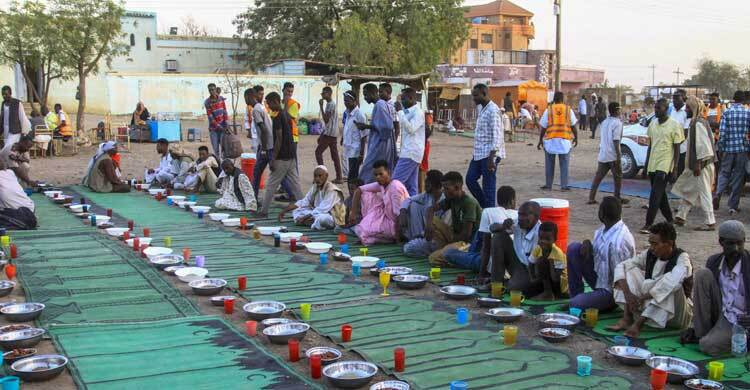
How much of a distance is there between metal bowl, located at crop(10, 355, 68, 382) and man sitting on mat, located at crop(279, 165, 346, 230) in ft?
16.6

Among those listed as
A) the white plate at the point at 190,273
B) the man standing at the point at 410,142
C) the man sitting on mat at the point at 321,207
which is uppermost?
the man standing at the point at 410,142

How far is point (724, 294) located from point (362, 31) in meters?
27.6

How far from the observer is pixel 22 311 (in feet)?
17.4

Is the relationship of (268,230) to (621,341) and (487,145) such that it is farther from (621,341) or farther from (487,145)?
(621,341)

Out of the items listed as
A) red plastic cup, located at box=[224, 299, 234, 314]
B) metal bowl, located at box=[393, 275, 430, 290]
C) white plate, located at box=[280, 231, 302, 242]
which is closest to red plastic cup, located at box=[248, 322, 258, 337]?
red plastic cup, located at box=[224, 299, 234, 314]

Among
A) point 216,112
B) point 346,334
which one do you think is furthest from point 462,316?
point 216,112

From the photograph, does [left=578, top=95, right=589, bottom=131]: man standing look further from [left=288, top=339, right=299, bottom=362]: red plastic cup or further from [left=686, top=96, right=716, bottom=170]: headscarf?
[left=288, top=339, right=299, bottom=362]: red plastic cup

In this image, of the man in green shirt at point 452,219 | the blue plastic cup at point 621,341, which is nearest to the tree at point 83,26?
the man in green shirt at point 452,219

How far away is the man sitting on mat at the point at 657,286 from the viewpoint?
193 inches

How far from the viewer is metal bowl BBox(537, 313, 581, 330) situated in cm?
512

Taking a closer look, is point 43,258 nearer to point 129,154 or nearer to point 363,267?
point 363,267

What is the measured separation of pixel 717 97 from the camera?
12.2 meters

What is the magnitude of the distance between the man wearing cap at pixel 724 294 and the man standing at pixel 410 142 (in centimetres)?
474

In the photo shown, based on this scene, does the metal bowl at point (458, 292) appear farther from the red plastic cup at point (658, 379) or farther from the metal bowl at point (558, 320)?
the red plastic cup at point (658, 379)
